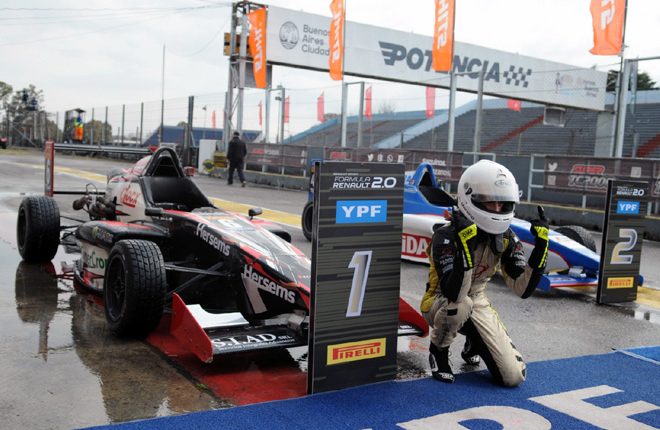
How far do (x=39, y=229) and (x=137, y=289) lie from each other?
312cm

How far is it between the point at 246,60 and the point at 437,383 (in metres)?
21.2

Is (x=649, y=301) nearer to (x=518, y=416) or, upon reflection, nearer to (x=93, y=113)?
(x=518, y=416)

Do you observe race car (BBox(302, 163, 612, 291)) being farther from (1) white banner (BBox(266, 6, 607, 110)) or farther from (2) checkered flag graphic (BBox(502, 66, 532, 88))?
(2) checkered flag graphic (BBox(502, 66, 532, 88))

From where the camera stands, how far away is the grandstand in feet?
108

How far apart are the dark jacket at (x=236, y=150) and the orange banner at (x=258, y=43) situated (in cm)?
252

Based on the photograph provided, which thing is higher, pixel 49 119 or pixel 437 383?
pixel 49 119

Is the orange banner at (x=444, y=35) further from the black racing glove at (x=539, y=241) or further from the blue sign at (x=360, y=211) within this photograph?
the blue sign at (x=360, y=211)

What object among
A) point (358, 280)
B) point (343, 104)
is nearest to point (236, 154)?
point (343, 104)

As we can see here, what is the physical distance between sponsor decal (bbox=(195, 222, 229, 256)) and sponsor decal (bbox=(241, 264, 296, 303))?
0.28m

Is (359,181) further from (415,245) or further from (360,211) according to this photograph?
(415,245)

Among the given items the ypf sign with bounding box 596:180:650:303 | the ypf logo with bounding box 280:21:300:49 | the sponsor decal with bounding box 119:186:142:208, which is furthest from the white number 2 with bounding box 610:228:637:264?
the ypf logo with bounding box 280:21:300:49

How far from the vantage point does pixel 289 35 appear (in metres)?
23.4

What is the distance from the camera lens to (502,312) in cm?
634

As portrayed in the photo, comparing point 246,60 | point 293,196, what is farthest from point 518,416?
point 246,60
